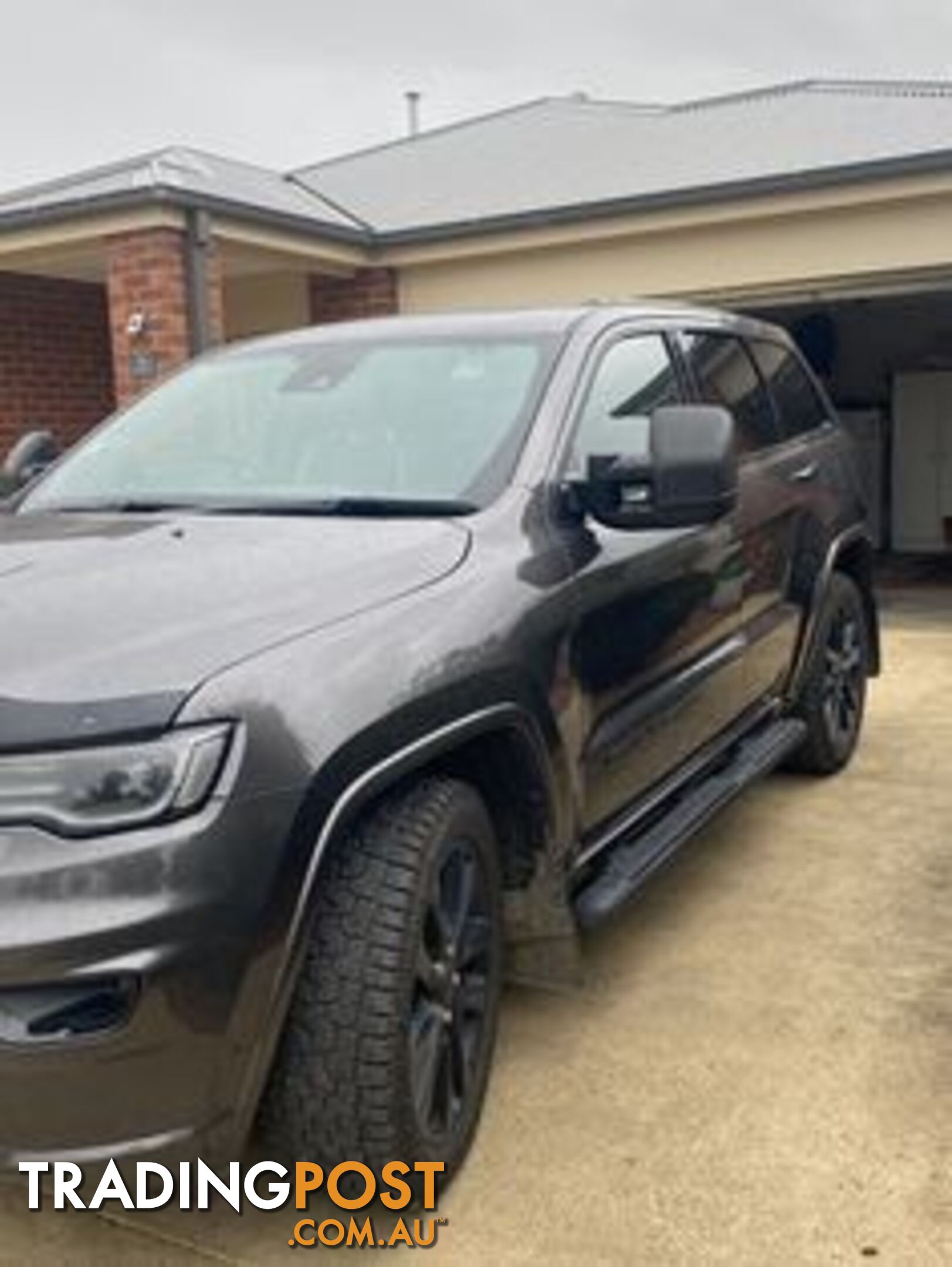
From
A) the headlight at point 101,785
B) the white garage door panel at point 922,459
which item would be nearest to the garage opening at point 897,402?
the white garage door panel at point 922,459

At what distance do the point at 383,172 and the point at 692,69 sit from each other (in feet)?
29.6

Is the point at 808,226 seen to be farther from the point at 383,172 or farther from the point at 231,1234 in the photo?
the point at 231,1234

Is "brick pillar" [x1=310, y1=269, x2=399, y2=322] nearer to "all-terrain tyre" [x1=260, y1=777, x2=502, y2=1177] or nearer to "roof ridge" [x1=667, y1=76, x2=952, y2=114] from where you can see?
"roof ridge" [x1=667, y1=76, x2=952, y2=114]

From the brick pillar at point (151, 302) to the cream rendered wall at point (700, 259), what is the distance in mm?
2104

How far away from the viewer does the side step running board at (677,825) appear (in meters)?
3.53

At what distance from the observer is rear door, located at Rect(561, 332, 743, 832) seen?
11.3 ft

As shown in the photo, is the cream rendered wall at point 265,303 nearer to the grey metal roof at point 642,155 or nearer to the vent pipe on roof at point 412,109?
the grey metal roof at point 642,155

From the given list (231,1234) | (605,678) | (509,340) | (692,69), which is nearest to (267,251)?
(509,340)

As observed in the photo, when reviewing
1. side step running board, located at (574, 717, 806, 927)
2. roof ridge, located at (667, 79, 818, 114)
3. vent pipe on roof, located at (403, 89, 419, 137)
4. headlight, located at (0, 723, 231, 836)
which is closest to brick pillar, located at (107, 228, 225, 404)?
side step running board, located at (574, 717, 806, 927)

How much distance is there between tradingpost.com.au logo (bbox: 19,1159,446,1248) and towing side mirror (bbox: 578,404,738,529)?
58.8 inches

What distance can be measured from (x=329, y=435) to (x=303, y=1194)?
179cm

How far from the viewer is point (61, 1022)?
2.20 m

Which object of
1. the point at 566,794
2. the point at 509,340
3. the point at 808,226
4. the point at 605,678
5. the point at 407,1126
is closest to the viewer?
the point at 407,1126

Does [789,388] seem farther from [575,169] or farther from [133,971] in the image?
[575,169]
